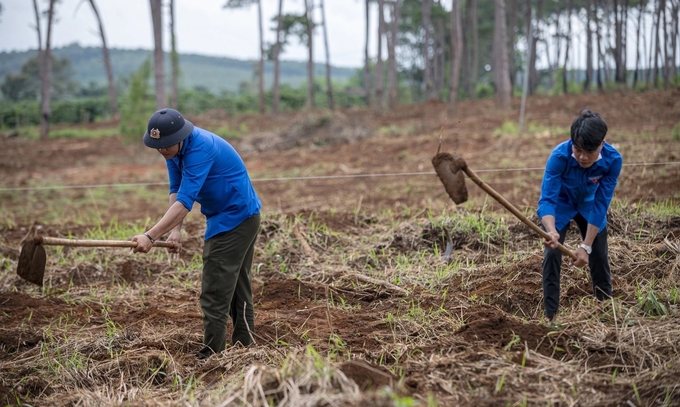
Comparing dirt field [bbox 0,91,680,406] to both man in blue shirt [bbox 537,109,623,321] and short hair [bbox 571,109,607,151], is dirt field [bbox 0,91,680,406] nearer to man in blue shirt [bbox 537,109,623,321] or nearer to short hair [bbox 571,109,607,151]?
man in blue shirt [bbox 537,109,623,321]

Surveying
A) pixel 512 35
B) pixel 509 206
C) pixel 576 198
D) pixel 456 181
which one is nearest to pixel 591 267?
pixel 576 198

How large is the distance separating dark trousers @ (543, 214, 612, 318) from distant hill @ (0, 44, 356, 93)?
8442cm

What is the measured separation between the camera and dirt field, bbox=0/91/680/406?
8.85 feet

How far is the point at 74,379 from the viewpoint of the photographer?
136 inches

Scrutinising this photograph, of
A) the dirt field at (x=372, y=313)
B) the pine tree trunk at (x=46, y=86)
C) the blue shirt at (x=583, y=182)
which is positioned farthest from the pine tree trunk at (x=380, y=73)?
the blue shirt at (x=583, y=182)

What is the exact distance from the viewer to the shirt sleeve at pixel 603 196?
Answer: 140 inches

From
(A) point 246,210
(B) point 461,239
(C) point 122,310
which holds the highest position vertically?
(A) point 246,210

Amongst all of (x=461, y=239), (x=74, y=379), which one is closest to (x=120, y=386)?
(x=74, y=379)

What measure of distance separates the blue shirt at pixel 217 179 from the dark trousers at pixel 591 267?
1830 millimetres

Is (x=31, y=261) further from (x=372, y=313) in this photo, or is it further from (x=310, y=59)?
(x=310, y=59)

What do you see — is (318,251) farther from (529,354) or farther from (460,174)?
(529,354)

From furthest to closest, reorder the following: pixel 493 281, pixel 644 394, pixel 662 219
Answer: pixel 662 219, pixel 493 281, pixel 644 394

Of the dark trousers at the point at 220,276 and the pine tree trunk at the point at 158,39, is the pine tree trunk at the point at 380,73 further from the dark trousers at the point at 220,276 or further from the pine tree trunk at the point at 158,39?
the dark trousers at the point at 220,276

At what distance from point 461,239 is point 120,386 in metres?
3.43
